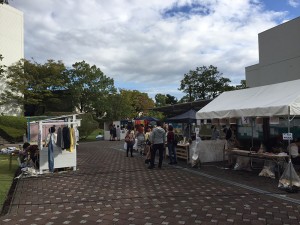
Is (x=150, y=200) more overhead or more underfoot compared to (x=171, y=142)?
more underfoot

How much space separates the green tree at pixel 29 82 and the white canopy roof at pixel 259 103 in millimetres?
23513

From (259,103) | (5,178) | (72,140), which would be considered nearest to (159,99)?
(72,140)

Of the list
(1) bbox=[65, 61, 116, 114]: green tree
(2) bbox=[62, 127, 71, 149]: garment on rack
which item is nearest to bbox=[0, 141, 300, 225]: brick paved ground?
(2) bbox=[62, 127, 71, 149]: garment on rack

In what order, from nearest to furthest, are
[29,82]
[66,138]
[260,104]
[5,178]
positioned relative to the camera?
[260,104] < [5,178] < [66,138] < [29,82]

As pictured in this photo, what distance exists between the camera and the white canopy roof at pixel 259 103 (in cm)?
873

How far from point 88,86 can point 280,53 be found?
24.6 meters

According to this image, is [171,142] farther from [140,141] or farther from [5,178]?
[5,178]

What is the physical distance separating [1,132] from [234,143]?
73.4 ft

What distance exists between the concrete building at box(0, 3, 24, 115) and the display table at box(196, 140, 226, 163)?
24909 millimetres

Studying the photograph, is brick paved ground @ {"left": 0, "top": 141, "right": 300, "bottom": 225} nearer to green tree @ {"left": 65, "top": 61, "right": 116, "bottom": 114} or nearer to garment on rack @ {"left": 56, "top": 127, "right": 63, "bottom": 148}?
garment on rack @ {"left": 56, "top": 127, "right": 63, "bottom": 148}

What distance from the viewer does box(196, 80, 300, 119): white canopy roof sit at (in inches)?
344

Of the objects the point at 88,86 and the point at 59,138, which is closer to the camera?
the point at 59,138

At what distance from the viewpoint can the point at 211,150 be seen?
13.4m

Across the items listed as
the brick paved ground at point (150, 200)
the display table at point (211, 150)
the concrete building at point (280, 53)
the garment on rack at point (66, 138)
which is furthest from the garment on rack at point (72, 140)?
the concrete building at point (280, 53)
